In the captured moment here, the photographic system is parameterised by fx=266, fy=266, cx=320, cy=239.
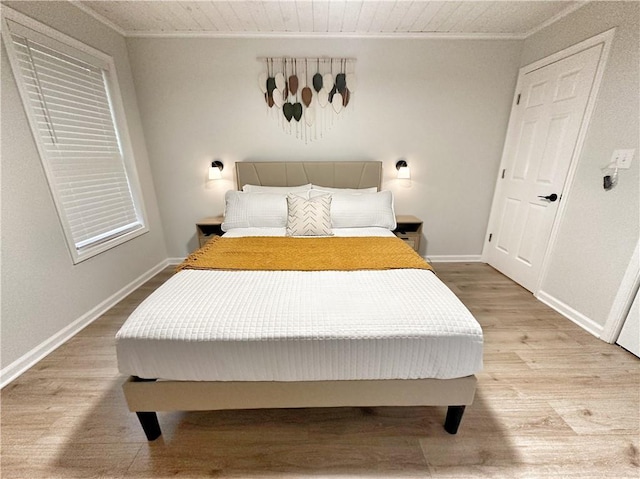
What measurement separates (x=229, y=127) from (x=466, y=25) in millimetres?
2445

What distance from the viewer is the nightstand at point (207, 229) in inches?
108

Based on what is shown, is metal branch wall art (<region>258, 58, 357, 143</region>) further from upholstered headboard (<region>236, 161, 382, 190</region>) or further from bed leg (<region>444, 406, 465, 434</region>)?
bed leg (<region>444, 406, 465, 434</region>)

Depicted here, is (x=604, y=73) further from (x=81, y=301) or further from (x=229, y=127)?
(x=81, y=301)

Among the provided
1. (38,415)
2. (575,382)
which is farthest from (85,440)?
(575,382)

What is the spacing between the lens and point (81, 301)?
2078mm

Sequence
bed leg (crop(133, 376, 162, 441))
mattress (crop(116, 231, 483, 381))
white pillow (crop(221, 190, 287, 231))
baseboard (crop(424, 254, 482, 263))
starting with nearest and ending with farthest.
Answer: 1. mattress (crop(116, 231, 483, 381))
2. bed leg (crop(133, 376, 162, 441))
3. white pillow (crop(221, 190, 287, 231))
4. baseboard (crop(424, 254, 482, 263))

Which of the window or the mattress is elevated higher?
the window

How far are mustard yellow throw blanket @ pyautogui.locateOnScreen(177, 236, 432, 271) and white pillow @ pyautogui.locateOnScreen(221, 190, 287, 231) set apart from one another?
0.34 meters

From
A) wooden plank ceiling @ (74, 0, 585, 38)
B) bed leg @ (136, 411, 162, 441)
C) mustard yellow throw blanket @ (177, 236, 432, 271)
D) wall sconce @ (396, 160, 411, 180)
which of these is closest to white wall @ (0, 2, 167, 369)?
wooden plank ceiling @ (74, 0, 585, 38)

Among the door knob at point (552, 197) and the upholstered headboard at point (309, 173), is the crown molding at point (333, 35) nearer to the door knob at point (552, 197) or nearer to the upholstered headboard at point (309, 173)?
the upholstered headboard at point (309, 173)

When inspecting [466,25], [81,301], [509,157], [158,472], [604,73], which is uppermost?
[466,25]

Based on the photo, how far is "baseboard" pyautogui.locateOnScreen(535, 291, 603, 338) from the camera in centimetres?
198

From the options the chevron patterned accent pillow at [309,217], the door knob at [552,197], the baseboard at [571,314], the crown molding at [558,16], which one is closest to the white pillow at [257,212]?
the chevron patterned accent pillow at [309,217]

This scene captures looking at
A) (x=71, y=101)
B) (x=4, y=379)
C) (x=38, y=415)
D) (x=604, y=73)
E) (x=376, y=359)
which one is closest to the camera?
(x=376, y=359)
